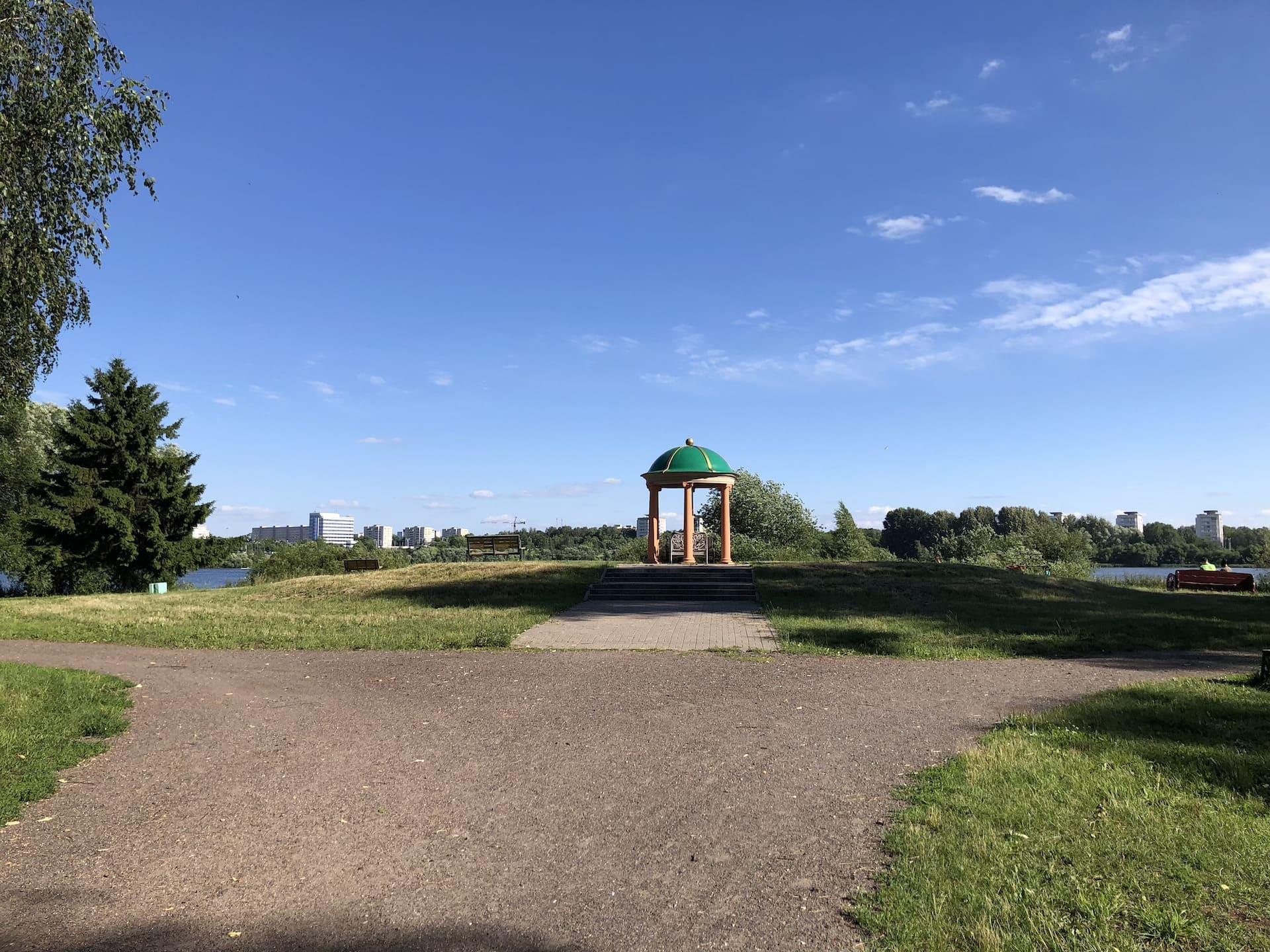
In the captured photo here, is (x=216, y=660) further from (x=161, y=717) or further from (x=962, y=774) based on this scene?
(x=962, y=774)

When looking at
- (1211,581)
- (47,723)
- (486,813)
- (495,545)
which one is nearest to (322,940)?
(486,813)

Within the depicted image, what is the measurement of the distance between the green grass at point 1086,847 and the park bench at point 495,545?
23.0 metres

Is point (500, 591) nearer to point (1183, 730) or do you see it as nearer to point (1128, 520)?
point (1183, 730)

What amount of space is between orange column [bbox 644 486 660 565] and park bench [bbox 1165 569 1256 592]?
15160 millimetres

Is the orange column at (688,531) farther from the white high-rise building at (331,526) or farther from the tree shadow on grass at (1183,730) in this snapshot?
the white high-rise building at (331,526)

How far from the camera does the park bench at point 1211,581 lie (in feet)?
72.3

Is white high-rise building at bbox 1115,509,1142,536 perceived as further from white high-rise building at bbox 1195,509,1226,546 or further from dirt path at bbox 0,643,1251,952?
dirt path at bbox 0,643,1251,952

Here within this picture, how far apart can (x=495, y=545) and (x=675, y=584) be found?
10213mm

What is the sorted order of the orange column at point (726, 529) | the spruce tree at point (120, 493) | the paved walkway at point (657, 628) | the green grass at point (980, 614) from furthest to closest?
the spruce tree at point (120, 493) → the orange column at point (726, 529) → the paved walkway at point (657, 628) → the green grass at point (980, 614)

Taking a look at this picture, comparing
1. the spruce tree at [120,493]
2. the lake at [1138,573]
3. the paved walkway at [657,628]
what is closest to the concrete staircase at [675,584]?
the paved walkway at [657,628]

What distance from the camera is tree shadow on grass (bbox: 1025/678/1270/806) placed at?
524 centimetres

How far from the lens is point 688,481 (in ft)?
79.4

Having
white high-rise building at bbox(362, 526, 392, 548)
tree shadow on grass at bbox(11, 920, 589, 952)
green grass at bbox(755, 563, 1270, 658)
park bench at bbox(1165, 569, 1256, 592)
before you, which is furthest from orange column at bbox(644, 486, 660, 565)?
white high-rise building at bbox(362, 526, 392, 548)

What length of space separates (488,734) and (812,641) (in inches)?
249
